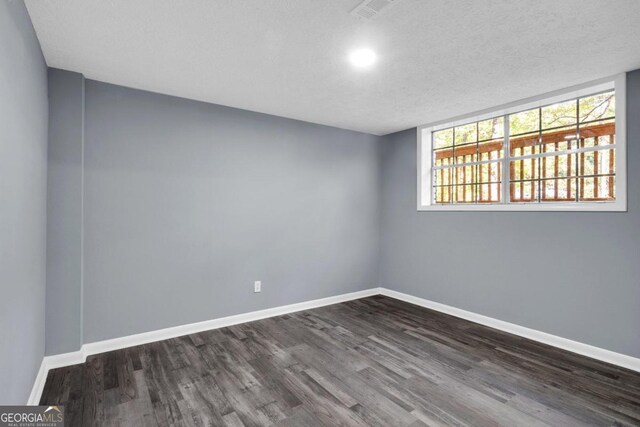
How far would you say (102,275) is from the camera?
292cm

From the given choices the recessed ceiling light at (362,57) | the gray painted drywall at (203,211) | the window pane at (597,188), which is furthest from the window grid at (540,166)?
the recessed ceiling light at (362,57)

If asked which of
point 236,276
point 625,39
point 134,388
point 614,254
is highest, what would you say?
point 625,39

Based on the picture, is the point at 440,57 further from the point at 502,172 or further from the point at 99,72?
the point at 99,72

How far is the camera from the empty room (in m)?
1.97

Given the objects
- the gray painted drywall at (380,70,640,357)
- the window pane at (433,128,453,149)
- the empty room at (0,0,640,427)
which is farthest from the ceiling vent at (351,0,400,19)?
the window pane at (433,128,453,149)

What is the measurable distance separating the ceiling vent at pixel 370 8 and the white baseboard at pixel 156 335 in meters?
3.19

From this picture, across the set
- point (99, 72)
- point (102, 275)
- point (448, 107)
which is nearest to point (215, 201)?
point (102, 275)

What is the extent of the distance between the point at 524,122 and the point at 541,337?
2285 millimetres

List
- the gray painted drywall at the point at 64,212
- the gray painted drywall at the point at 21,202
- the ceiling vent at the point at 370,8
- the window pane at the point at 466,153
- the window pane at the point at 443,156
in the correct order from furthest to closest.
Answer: the window pane at the point at 443,156 < the window pane at the point at 466,153 < the gray painted drywall at the point at 64,212 < the ceiling vent at the point at 370,8 < the gray painted drywall at the point at 21,202

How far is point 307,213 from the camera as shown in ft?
14.0

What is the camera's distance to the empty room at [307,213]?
77.6 inches

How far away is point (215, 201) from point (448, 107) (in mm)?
2866

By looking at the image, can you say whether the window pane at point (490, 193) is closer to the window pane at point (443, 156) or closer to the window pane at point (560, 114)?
the window pane at point (443, 156)

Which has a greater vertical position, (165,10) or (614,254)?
(165,10)
